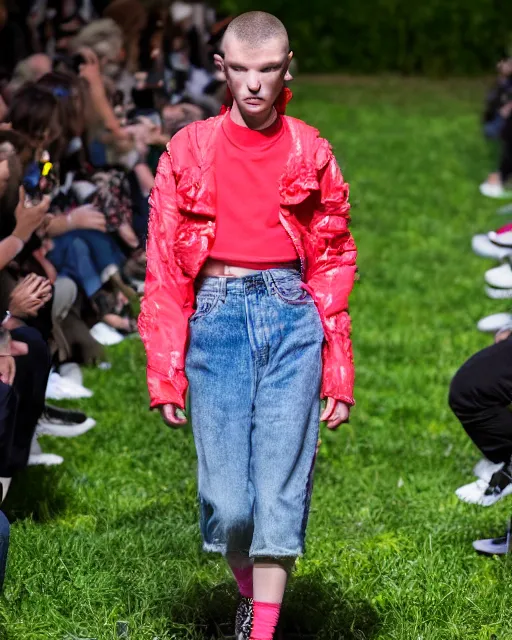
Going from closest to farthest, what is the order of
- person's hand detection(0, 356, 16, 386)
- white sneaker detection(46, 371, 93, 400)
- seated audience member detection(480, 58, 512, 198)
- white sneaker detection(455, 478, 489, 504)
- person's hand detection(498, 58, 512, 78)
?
person's hand detection(0, 356, 16, 386) → white sneaker detection(455, 478, 489, 504) → white sneaker detection(46, 371, 93, 400) → seated audience member detection(480, 58, 512, 198) → person's hand detection(498, 58, 512, 78)

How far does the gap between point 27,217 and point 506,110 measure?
38.8 feet

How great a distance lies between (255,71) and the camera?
4.08 meters

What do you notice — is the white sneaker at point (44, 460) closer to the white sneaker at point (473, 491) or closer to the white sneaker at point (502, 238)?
the white sneaker at point (473, 491)

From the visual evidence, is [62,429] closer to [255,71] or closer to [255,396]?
[255,396]

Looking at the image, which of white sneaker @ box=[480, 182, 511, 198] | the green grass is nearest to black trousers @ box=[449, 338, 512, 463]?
the green grass

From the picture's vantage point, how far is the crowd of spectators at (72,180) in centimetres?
575

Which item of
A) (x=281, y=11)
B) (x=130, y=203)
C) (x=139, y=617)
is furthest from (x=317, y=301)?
(x=281, y=11)

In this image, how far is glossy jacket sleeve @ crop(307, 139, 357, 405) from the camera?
14.0 ft

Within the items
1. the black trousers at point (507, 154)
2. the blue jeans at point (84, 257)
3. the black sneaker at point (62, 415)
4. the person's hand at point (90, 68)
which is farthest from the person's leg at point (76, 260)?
the black trousers at point (507, 154)

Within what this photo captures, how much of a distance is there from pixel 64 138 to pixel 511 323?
9.03ft

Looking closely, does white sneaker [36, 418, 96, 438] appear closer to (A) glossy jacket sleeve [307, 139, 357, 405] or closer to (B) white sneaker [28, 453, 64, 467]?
(B) white sneaker [28, 453, 64, 467]

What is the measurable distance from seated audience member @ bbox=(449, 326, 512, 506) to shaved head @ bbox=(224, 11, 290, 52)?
180cm

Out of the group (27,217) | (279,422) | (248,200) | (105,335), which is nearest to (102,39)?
(105,335)

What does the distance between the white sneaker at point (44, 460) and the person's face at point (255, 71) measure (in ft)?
9.28
